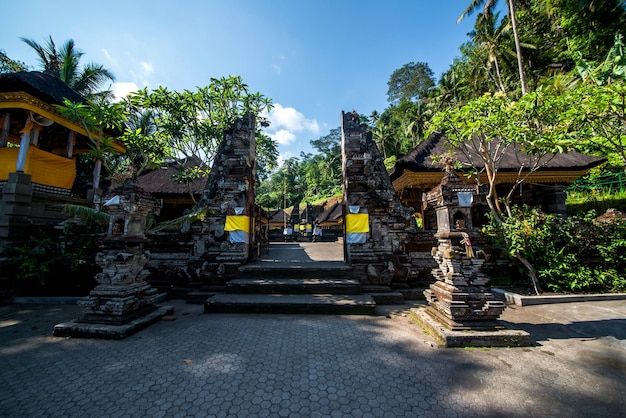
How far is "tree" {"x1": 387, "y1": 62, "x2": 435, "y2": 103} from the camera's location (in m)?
36.4

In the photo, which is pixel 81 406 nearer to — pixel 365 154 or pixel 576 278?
pixel 365 154

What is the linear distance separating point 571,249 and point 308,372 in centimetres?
731

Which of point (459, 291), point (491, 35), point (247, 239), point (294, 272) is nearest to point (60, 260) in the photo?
point (247, 239)

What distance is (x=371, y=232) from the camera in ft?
19.6

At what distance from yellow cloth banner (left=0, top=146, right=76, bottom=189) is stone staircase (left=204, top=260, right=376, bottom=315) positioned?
26.7 ft

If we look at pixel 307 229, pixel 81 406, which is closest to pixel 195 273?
pixel 81 406

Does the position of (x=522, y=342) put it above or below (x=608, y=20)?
below

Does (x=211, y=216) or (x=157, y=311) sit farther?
(x=211, y=216)

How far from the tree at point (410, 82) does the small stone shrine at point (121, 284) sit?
39590 millimetres

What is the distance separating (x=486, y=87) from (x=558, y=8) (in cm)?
891

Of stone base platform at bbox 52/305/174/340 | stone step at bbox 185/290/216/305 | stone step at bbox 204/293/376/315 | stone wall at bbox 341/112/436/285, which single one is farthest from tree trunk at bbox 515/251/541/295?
stone base platform at bbox 52/305/174/340

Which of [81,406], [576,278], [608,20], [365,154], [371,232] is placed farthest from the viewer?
[608,20]

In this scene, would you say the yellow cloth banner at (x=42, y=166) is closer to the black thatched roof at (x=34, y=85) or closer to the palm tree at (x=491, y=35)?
the black thatched roof at (x=34, y=85)

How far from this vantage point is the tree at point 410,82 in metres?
36.4
